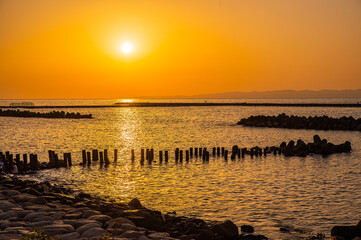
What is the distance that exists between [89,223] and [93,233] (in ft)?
2.46

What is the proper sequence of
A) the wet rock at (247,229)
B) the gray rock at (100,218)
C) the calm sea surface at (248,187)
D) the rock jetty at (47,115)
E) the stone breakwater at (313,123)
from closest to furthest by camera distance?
the gray rock at (100,218)
the wet rock at (247,229)
the calm sea surface at (248,187)
the stone breakwater at (313,123)
the rock jetty at (47,115)

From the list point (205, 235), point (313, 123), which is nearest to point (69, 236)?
point (205, 235)

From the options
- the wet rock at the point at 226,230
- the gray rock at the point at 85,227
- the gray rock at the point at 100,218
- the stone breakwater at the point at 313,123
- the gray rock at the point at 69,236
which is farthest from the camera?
the stone breakwater at the point at 313,123

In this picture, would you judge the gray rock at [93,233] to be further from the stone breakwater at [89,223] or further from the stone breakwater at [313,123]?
the stone breakwater at [313,123]

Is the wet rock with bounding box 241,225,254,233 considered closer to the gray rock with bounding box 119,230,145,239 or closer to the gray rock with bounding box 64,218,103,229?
the gray rock with bounding box 119,230,145,239

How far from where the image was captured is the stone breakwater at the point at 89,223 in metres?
9.91

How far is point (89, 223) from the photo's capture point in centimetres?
1055

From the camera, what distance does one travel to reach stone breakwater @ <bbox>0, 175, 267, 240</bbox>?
9.91 metres

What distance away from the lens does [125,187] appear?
809 inches

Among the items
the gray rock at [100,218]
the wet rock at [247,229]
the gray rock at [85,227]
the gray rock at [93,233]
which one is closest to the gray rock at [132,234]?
the gray rock at [93,233]

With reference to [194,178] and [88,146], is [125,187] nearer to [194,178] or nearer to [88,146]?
[194,178]

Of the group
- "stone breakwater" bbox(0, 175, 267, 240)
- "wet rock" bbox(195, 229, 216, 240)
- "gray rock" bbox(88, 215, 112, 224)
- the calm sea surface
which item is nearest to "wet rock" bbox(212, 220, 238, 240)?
"stone breakwater" bbox(0, 175, 267, 240)

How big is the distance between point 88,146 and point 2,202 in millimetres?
30275

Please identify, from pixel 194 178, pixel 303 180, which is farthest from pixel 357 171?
pixel 194 178
